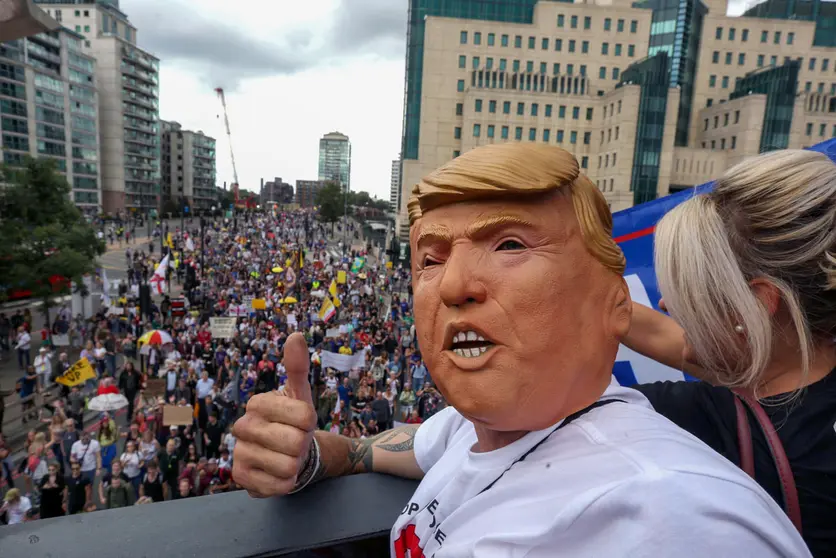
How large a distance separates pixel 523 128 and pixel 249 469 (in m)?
51.1

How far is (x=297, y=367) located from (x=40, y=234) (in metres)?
19.7

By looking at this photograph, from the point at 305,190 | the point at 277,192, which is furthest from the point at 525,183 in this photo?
the point at 305,190

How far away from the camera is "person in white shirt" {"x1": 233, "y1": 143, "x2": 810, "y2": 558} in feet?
3.00

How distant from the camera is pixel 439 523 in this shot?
1.35 m

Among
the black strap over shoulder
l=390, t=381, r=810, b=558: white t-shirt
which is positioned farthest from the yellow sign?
the black strap over shoulder

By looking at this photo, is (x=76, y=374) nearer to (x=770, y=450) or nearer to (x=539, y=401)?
(x=539, y=401)

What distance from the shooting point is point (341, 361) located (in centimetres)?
1162

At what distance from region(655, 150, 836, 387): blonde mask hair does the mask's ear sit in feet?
0.54

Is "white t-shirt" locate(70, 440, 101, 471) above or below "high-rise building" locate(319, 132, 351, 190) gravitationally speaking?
below

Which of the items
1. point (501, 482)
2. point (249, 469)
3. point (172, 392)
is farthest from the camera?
point (172, 392)

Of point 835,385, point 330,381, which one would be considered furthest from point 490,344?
point 330,381

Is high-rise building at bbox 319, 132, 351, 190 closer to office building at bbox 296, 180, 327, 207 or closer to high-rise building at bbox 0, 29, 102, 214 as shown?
office building at bbox 296, 180, 327, 207

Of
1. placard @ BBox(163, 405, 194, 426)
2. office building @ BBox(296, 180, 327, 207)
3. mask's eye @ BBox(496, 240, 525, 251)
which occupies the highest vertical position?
office building @ BBox(296, 180, 327, 207)

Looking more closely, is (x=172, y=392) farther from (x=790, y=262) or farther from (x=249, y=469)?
(x=790, y=262)
